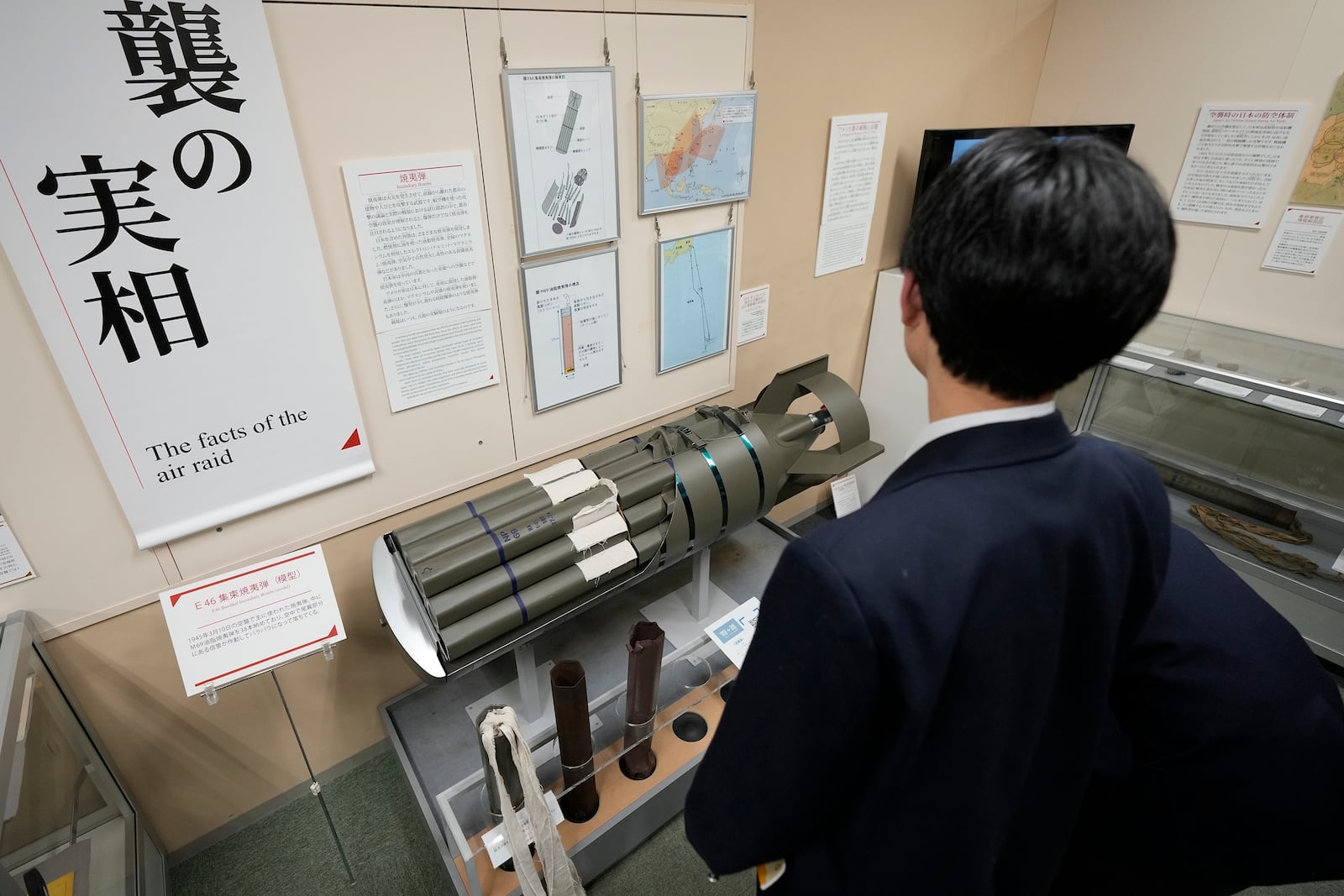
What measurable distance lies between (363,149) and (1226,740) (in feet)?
5.56

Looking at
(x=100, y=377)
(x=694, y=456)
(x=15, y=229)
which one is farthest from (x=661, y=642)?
(x=15, y=229)

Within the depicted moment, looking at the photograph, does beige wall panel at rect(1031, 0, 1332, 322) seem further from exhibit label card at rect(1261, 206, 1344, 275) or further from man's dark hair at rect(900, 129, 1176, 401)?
man's dark hair at rect(900, 129, 1176, 401)

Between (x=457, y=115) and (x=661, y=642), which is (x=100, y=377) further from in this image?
(x=661, y=642)

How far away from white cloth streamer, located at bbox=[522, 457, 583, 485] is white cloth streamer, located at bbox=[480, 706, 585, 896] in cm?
50

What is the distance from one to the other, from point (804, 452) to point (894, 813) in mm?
1126

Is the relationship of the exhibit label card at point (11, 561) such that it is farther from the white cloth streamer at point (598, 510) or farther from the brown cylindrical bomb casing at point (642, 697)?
the brown cylindrical bomb casing at point (642, 697)

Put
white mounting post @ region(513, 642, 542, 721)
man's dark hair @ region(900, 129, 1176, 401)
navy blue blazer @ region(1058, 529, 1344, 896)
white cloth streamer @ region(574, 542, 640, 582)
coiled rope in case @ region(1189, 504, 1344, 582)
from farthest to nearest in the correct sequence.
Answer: coiled rope in case @ region(1189, 504, 1344, 582)
white mounting post @ region(513, 642, 542, 721)
white cloth streamer @ region(574, 542, 640, 582)
navy blue blazer @ region(1058, 529, 1344, 896)
man's dark hair @ region(900, 129, 1176, 401)

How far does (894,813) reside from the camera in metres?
0.69

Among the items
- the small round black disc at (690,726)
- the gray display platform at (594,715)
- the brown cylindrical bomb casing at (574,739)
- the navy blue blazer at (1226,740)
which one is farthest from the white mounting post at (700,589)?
the navy blue blazer at (1226,740)

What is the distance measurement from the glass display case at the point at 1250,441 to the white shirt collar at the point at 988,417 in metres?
1.89

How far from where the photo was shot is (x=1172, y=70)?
234 cm

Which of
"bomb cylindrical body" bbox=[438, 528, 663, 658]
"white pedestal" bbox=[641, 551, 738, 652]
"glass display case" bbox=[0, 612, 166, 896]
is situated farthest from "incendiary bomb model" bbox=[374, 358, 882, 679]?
"glass display case" bbox=[0, 612, 166, 896]

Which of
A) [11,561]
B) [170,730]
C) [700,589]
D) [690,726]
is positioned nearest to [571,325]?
[700,589]

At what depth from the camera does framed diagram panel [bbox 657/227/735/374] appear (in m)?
1.88
